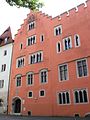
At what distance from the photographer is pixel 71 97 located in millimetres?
23406

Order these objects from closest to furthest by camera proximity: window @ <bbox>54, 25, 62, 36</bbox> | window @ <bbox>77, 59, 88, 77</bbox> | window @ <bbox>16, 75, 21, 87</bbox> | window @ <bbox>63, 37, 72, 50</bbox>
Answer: window @ <bbox>77, 59, 88, 77</bbox> < window @ <bbox>63, 37, 72, 50</bbox> < window @ <bbox>54, 25, 62, 36</bbox> < window @ <bbox>16, 75, 21, 87</bbox>

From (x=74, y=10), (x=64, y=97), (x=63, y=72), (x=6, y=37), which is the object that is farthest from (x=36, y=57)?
(x=6, y=37)

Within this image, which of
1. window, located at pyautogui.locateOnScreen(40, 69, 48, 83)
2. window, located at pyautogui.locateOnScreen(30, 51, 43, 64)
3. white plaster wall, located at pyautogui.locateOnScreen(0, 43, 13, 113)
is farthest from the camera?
white plaster wall, located at pyautogui.locateOnScreen(0, 43, 13, 113)

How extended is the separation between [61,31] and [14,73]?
1088cm

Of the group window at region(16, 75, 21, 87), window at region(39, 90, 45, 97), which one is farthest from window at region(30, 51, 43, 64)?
window at region(39, 90, 45, 97)

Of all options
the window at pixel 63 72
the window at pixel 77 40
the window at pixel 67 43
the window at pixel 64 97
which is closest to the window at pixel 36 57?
the window at pixel 63 72

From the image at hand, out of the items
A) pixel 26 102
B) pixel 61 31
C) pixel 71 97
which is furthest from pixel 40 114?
pixel 61 31

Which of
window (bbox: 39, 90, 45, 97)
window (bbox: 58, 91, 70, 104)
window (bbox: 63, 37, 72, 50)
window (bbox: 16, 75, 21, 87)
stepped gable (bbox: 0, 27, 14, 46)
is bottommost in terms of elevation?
window (bbox: 58, 91, 70, 104)

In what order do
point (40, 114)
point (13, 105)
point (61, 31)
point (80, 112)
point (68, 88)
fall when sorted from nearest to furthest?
point (80, 112) → point (68, 88) → point (40, 114) → point (61, 31) → point (13, 105)

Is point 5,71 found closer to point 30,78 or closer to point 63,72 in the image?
A: point 30,78

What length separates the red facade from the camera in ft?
76.9

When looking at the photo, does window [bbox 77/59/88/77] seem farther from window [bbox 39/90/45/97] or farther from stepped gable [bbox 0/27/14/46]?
stepped gable [bbox 0/27/14/46]

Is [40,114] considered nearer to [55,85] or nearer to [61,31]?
[55,85]

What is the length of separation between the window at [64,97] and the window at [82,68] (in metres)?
3.02
